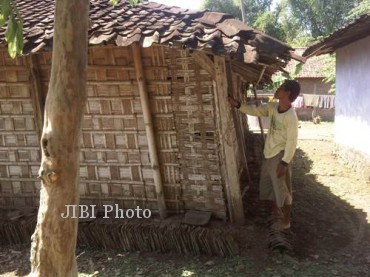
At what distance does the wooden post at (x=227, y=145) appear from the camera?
169 inches

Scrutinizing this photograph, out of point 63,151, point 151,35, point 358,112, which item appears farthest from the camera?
point 358,112

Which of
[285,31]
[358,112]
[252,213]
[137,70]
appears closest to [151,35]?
[137,70]

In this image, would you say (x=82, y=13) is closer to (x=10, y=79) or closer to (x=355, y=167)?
(x=10, y=79)

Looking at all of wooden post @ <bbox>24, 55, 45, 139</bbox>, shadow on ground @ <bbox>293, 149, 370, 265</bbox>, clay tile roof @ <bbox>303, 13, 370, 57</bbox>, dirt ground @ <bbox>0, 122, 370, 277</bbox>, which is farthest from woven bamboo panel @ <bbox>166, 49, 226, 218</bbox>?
clay tile roof @ <bbox>303, 13, 370, 57</bbox>

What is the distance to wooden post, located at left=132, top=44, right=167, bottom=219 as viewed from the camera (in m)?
4.50

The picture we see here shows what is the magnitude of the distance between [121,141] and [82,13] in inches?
104

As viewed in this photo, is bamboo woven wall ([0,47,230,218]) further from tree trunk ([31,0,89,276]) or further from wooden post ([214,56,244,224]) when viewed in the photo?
tree trunk ([31,0,89,276])

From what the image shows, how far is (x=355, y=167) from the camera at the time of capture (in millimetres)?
8164

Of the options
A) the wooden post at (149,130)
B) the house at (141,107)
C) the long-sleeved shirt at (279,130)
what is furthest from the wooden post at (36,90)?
the long-sleeved shirt at (279,130)

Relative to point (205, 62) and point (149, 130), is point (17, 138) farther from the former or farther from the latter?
point (205, 62)

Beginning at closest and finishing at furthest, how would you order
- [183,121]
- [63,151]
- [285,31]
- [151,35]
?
[63,151]
[151,35]
[183,121]
[285,31]

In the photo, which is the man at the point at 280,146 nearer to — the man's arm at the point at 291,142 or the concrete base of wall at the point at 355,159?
the man's arm at the point at 291,142

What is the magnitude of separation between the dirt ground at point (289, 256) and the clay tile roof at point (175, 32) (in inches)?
89.0

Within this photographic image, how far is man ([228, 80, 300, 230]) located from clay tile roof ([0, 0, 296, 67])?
0.46 metres
